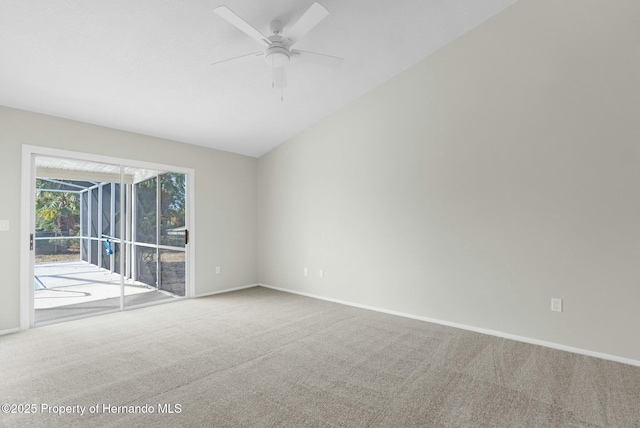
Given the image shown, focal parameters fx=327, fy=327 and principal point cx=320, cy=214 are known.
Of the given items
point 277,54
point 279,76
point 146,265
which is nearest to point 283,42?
point 277,54

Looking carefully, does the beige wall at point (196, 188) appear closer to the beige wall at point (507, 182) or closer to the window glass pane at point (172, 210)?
the window glass pane at point (172, 210)

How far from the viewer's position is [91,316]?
4.22 meters

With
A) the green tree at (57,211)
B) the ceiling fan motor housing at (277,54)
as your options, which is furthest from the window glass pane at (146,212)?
the ceiling fan motor housing at (277,54)

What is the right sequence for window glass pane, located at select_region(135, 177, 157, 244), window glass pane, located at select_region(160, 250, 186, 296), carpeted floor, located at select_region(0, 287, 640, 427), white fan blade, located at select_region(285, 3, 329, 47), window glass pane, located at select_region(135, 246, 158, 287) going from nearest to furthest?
carpeted floor, located at select_region(0, 287, 640, 427)
white fan blade, located at select_region(285, 3, 329, 47)
window glass pane, located at select_region(135, 177, 157, 244)
window glass pane, located at select_region(135, 246, 158, 287)
window glass pane, located at select_region(160, 250, 186, 296)

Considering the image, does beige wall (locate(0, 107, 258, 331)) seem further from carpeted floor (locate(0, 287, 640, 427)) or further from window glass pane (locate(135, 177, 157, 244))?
carpeted floor (locate(0, 287, 640, 427))

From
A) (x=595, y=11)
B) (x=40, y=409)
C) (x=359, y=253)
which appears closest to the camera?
(x=40, y=409)

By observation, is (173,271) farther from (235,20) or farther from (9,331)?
(235,20)

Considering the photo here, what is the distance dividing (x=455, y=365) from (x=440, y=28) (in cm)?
337

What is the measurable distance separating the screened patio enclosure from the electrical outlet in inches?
192

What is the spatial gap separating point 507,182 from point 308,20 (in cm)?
252

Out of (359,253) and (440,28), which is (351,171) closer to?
(359,253)

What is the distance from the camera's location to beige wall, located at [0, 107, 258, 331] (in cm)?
362

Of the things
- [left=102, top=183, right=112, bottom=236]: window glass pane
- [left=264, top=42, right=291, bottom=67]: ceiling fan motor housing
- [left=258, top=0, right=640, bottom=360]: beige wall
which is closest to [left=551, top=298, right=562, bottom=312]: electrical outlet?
[left=258, top=0, right=640, bottom=360]: beige wall

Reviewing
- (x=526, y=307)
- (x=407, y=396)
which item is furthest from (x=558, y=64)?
(x=407, y=396)
